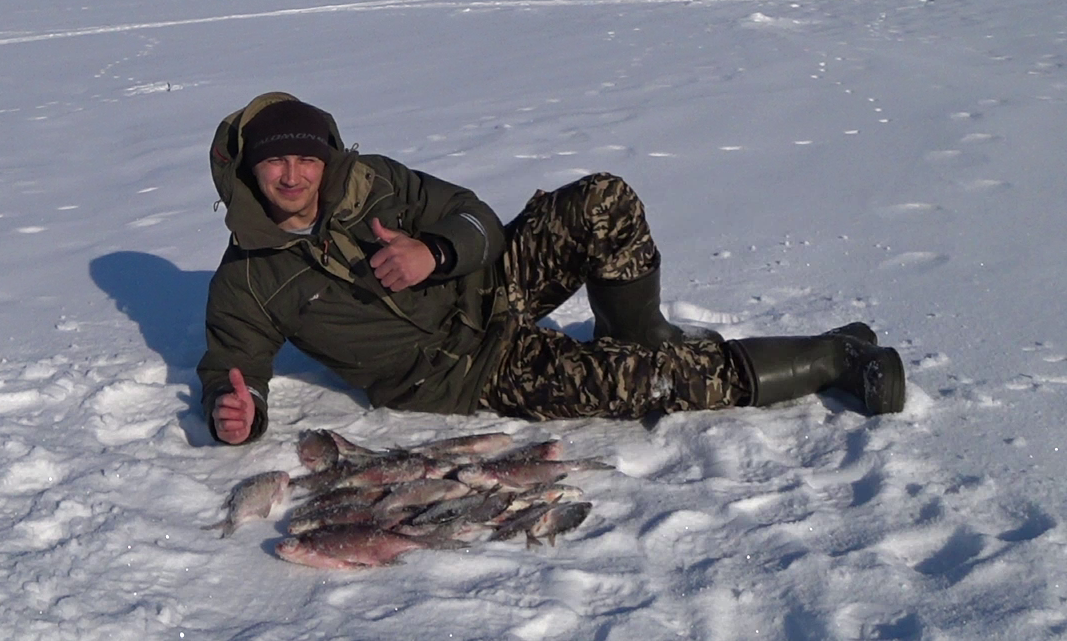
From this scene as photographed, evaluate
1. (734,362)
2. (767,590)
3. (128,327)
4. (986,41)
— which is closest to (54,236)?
(128,327)

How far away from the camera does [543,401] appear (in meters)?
3.59

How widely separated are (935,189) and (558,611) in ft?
13.5

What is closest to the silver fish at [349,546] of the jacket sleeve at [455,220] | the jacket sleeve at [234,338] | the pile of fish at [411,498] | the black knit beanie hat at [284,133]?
the pile of fish at [411,498]

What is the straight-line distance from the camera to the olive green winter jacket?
11.1 ft

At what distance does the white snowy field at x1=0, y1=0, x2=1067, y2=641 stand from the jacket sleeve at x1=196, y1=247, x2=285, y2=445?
0.18 m

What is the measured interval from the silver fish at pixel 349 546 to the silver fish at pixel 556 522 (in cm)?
21

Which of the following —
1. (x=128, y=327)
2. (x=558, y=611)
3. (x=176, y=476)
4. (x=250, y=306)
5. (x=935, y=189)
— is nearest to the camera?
(x=558, y=611)

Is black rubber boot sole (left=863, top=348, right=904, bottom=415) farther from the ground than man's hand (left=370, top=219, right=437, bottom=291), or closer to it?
closer to it

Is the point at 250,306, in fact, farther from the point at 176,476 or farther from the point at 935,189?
the point at 935,189

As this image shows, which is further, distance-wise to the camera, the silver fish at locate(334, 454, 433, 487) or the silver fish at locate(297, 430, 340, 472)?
the silver fish at locate(297, 430, 340, 472)

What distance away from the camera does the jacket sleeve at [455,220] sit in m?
3.38

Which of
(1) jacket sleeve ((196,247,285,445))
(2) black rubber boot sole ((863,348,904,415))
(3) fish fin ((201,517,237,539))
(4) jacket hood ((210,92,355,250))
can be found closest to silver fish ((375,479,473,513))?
(3) fish fin ((201,517,237,539))

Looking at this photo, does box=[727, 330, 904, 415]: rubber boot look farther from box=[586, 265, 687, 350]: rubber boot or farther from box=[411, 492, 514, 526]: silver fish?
box=[411, 492, 514, 526]: silver fish

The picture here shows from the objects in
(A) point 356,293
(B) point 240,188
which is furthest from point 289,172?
(A) point 356,293
